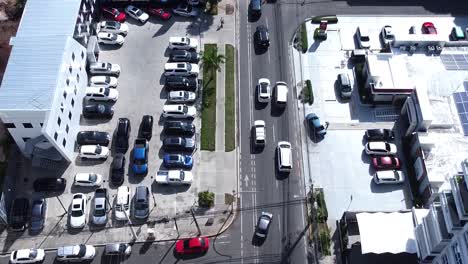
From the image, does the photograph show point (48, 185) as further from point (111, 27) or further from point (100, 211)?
point (111, 27)

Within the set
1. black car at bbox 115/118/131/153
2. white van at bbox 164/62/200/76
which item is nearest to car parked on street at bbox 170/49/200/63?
white van at bbox 164/62/200/76

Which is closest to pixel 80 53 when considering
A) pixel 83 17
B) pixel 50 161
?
pixel 83 17

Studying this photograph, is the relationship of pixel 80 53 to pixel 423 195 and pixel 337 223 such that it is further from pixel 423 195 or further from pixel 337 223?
pixel 423 195

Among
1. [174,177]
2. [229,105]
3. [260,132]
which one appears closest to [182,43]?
[229,105]

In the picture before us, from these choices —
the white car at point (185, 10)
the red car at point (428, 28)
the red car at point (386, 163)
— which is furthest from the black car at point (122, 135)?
the red car at point (428, 28)

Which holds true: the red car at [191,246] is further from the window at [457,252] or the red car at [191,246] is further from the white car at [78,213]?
the window at [457,252]
